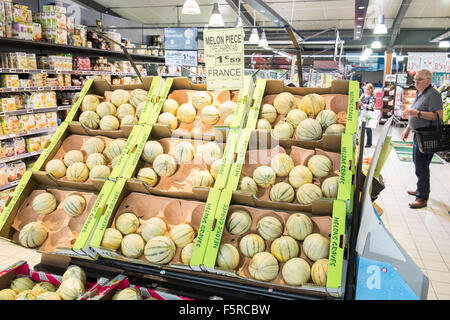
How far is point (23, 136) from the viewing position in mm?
5484

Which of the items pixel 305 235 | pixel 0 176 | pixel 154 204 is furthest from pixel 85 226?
pixel 0 176

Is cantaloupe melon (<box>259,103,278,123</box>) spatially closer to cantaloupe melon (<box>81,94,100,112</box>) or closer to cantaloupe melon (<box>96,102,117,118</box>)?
cantaloupe melon (<box>96,102,117,118</box>)

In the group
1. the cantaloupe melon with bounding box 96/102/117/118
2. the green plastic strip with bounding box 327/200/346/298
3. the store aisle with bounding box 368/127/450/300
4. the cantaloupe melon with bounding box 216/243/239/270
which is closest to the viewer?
the green plastic strip with bounding box 327/200/346/298

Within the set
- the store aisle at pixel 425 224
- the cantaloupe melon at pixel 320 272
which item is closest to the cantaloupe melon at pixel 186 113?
the cantaloupe melon at pixel 320 272

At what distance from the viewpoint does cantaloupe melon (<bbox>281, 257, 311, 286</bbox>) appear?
1.67 meters

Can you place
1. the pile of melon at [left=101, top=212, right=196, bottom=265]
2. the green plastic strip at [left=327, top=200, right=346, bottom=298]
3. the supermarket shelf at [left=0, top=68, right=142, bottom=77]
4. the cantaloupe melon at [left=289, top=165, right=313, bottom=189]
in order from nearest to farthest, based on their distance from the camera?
the green plastic strip at [left=327, top=200, right=346, bottom=298], the pile of melon at [left=101, top=212, right=196, bottom=265], the cantaloupe melon at [left=289, top=165, right=313, bottom=189], the supermarket shelf at [left=0, top=68, right=142, bottom=77]

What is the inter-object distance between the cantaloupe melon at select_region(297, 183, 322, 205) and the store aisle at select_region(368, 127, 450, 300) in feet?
6.90

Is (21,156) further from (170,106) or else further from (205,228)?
(205,228)

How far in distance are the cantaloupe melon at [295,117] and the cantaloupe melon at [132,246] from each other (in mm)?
1229

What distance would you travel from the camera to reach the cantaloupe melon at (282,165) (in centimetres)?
208

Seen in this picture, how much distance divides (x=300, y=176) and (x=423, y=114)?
3.98 m

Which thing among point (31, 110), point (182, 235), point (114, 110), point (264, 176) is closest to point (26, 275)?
point (182, 235)

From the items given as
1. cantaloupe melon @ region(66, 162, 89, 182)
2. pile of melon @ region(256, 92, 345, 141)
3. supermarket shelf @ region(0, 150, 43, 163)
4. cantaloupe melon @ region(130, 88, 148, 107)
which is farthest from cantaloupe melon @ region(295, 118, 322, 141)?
supermarket shelf @ region(0, 150, 43, 163)

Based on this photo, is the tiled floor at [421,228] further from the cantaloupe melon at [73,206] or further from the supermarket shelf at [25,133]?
the cantaloupe melon at [73,206]
